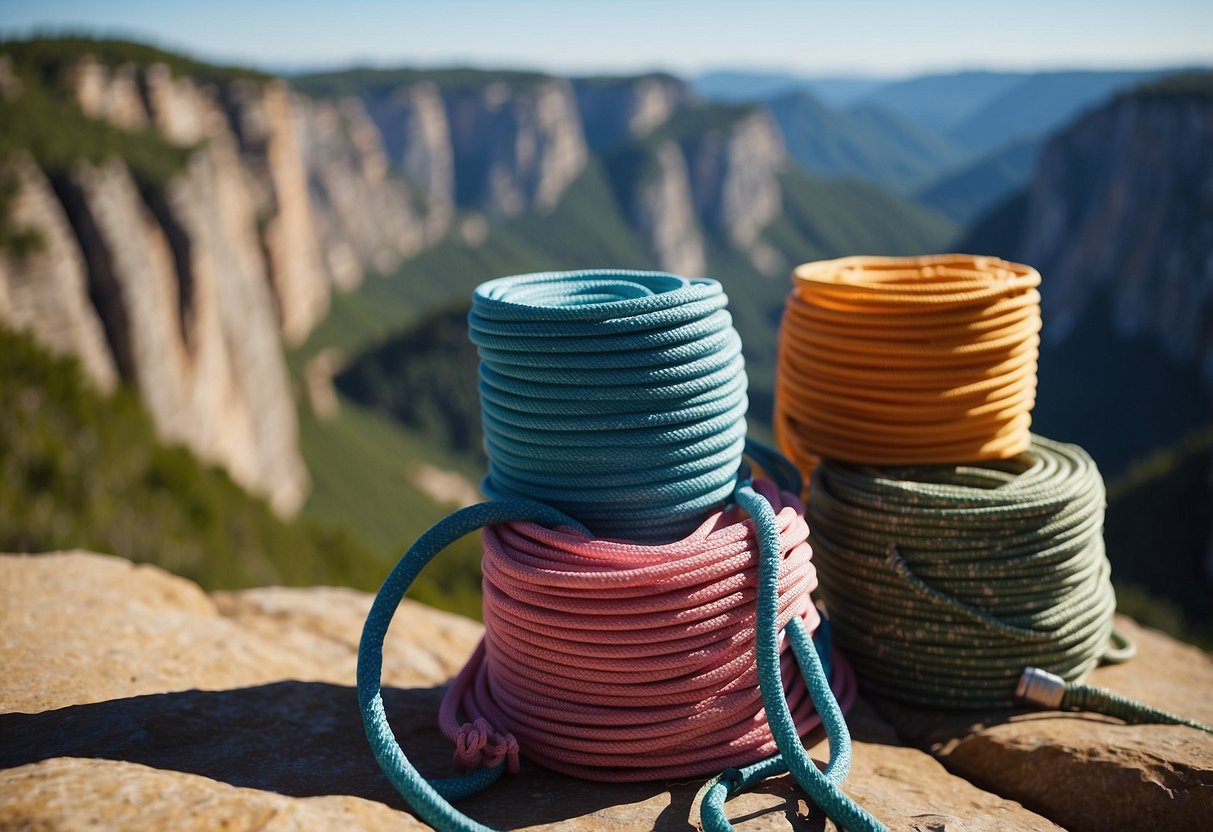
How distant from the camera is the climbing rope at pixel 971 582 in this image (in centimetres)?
378

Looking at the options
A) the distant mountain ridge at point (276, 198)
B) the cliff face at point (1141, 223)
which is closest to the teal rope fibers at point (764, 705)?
the distant mountain ridge at point (276, 198)

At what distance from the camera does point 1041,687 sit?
150 inches

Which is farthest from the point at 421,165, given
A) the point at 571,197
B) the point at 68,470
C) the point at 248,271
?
the point at 68,470

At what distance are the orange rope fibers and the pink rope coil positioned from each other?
99cm

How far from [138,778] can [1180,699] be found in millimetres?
3814

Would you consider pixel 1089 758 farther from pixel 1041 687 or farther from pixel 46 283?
pixel 46 283

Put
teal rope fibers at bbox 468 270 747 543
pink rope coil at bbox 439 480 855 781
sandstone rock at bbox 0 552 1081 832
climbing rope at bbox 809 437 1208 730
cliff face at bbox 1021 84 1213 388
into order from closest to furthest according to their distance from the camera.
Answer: sandstone rock at bbox 0 552 1081 832
pink rope coil at bbox 439 480 855 781
teal rope fibers at bbox 468 270 747 543
climbing rope at bbox 809 437 1208 730
cliff face at bbox 1021 84 1213 388

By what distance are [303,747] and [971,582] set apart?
2457mm

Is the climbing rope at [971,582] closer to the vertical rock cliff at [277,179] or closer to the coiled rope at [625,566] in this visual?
the coiled rope at [625,566]

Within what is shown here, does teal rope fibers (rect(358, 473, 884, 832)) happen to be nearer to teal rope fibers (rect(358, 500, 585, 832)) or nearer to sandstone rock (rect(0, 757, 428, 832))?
teal rope fibers (rect(358, 500, 585, 832))

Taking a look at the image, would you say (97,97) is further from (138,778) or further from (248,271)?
(138,778)

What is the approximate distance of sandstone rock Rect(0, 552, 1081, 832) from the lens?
2555mm

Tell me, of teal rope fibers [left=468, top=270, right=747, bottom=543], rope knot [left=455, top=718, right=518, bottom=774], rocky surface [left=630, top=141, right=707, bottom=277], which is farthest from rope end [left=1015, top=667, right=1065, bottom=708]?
rocky surface [left=630, top=141, right=707, bottom=277]

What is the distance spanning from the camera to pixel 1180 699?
4078mm
